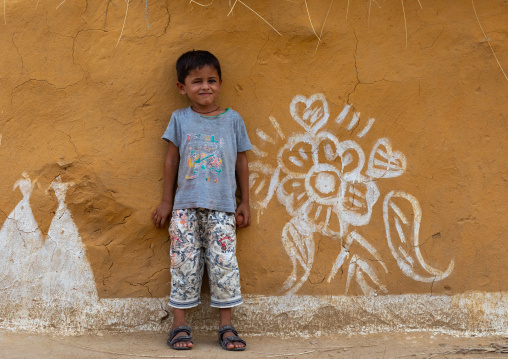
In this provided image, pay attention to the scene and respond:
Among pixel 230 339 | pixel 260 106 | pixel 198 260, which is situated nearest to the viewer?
pixel 230 339

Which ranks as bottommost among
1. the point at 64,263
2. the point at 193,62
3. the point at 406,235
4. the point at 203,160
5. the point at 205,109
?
the point at 64,263

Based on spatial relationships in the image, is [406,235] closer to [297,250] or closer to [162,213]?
[297,250]

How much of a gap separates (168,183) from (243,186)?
407 mm

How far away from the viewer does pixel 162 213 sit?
3197mm

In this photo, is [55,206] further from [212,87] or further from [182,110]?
[212,87]

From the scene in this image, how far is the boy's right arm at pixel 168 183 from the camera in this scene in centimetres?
318

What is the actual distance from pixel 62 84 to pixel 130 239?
3.02 ft

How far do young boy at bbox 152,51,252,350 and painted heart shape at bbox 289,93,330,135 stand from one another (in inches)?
15.3

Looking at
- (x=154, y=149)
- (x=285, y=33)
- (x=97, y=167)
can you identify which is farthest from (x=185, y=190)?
(x=285, y=33)

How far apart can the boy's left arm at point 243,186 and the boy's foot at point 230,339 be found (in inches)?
22.1

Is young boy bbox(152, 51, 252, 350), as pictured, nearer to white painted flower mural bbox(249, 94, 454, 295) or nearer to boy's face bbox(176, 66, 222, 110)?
boy's face bbox(176, 66, 222, 110)

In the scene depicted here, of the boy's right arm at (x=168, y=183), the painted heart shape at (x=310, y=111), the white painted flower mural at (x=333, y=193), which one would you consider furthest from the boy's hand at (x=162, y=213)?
the painted heart shape at (x=310, y=111)

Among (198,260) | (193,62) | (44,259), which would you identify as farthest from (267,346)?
(193,62)

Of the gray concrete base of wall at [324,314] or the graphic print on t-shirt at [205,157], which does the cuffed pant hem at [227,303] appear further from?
the graphic print on t-shirt at [205,157]
